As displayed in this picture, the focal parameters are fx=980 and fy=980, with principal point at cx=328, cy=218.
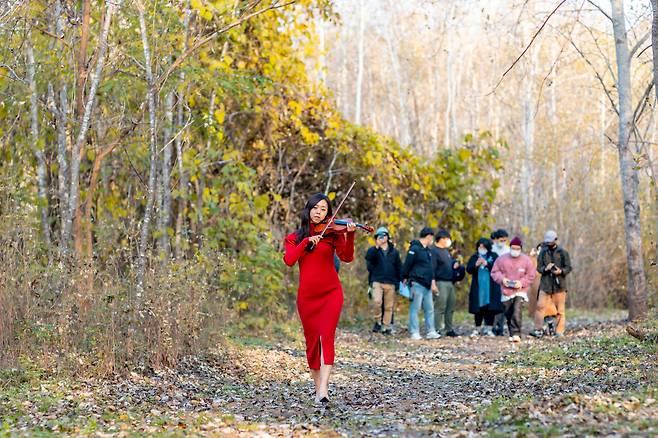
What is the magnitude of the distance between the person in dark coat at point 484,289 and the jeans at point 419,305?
0.72 m

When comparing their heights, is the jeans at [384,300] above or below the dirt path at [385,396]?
above

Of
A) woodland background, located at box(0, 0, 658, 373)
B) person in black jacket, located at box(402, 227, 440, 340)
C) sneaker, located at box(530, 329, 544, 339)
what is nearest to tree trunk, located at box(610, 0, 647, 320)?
woodland background, located at box(0, 0, 658, 373)

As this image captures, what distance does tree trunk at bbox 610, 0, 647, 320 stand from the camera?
1608 centimetres

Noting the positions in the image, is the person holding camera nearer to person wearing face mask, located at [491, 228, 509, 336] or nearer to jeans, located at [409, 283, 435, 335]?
person wearing face mask, located at [491, 228, 509, 336]

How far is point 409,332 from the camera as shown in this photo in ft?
59.2

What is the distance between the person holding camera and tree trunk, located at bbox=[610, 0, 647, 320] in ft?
4.14

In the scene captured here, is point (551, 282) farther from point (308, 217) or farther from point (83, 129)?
point (83, 129)

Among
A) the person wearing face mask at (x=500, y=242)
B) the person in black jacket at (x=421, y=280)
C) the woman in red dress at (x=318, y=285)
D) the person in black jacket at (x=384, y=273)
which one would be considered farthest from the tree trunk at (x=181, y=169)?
the person wearing face mask at (x=500, y=242)

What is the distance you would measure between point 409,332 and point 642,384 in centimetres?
900

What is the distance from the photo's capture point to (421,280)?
17.4m

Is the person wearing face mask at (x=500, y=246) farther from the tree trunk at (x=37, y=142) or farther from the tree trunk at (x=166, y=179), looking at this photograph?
the tree trunk at (x=37, y=142)

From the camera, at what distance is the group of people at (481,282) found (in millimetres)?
16469

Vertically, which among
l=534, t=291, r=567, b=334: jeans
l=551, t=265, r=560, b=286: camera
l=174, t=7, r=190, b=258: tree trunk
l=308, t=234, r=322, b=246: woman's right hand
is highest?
l=174, t=7, r=190, b=258: tree trunk

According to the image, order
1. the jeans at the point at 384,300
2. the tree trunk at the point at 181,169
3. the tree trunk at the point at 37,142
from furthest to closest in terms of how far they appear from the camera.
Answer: the jeans at the point at 384,300, the tree trunk at the point at 181,169, the tree trunk at the point at 37,142
